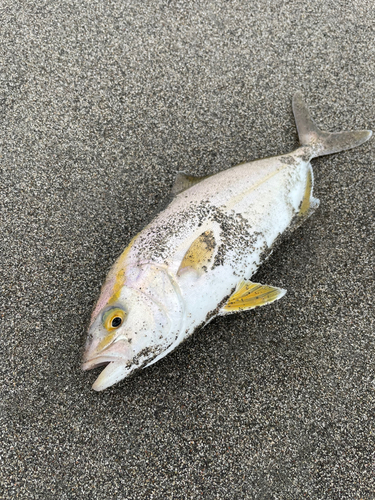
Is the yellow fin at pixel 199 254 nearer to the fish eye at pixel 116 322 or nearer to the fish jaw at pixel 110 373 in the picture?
the fish eye at pixel 116 322

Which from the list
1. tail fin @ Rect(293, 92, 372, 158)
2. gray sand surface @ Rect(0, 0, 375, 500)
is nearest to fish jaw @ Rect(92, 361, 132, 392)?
gray sand surface @ Rect(0, 0, 375, 500)

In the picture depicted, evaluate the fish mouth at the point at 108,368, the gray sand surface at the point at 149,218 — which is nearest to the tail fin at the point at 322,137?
the gray sand surface at the point at 149,218

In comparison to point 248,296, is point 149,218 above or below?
above

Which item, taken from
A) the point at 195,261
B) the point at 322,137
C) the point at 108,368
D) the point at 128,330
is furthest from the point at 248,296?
the point at 322,137

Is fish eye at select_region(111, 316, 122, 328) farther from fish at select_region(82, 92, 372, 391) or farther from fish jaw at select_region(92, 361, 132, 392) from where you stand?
fish jaw at select_region(92, 361, 132, 392)

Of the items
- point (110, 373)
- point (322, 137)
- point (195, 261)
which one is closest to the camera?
point (110, 373)

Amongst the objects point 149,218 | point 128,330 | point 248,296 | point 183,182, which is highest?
point 183,182

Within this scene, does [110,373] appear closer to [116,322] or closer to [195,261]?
[116,322]
